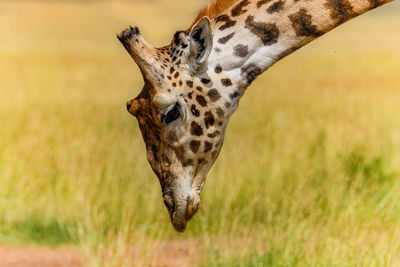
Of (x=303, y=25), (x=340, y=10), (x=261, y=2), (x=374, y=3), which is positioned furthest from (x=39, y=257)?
(x=374, y=3)

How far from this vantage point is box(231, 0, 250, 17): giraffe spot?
Result: 20.8 ft

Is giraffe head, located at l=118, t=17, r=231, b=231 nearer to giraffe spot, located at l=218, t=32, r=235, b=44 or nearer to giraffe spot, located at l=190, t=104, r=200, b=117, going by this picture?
giraffe spot, located at l=190, t=104, r=200, b=117

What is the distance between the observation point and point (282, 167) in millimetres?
9969

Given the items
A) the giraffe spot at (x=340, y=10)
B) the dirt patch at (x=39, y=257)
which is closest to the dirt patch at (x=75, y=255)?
the dirt patch at (x=39, y=257)

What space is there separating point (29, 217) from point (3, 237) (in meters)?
0.43

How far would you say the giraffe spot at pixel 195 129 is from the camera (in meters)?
6.13

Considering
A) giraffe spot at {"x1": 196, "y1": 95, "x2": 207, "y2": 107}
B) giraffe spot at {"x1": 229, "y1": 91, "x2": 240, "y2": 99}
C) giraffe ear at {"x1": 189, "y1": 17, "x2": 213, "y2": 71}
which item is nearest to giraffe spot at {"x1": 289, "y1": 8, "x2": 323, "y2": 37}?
giraffe spot at {"x1": 229, "y1": 91, "x2": 240, "y2": 99}

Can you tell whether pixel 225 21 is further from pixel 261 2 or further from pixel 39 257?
pixel 39 257

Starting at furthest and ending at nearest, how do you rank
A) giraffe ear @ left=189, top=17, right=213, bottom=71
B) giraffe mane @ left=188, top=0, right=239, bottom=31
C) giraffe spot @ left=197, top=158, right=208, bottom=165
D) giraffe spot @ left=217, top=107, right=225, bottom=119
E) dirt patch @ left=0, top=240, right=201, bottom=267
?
1. dirt patch @ left=0, top=240, right=201, bottom=267
2. giraffe mane @ left=188, top=0, right=239, bottom=31
3. giraffe spot @ left=197, top=158, right=208, bottom=165
4. giraffe spot @ left=217, top=107, right=225, bottom=119
5. giraffe ear @ left=189, top=17, right=213, bottom=71

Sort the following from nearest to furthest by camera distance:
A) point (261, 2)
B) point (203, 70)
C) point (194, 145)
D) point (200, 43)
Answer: point (200, 43), point (203, 70), point (194, 145), point (261, 2)

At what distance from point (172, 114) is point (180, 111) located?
66 mm

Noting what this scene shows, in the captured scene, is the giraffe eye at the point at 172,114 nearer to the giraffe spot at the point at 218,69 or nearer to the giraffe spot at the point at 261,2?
the giraffe spot at the point at 218,69

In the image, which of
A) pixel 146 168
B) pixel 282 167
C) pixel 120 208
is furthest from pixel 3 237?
pixel 282 167

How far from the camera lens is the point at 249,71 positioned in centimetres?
623
